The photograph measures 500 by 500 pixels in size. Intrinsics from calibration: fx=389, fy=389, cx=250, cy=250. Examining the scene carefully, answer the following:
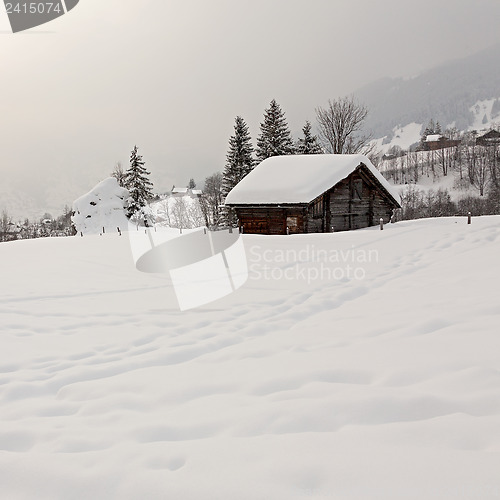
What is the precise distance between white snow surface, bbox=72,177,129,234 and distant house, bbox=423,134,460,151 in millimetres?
93209

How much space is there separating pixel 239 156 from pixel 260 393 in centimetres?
3665

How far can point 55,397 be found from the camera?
144 inches

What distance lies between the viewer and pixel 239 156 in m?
38.5

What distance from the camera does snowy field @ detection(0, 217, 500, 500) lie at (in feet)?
7.19

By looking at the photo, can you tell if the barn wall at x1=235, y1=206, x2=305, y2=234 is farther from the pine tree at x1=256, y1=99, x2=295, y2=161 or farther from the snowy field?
the pine tree at x1=256, y1=99, x2=295, y2=161

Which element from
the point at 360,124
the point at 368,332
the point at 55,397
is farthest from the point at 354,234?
the point at 360,124

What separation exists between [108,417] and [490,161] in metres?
90.7

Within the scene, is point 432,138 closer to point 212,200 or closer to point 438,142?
point 438,142

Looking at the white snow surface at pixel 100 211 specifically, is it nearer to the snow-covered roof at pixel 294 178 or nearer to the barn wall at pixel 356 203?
the snow-covered roof at pixel 294 178

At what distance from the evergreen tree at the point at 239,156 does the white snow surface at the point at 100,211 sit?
1079 centimetres

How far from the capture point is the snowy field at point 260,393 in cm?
219

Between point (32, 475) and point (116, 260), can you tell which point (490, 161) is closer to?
point (116, 260)

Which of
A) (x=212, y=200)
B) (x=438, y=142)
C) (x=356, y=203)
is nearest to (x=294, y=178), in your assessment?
(x=356, y=203)

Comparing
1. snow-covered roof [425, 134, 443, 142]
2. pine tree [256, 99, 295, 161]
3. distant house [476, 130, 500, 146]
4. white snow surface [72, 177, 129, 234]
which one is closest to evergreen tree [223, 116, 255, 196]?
pine tree [256, 99, 295, 161]
